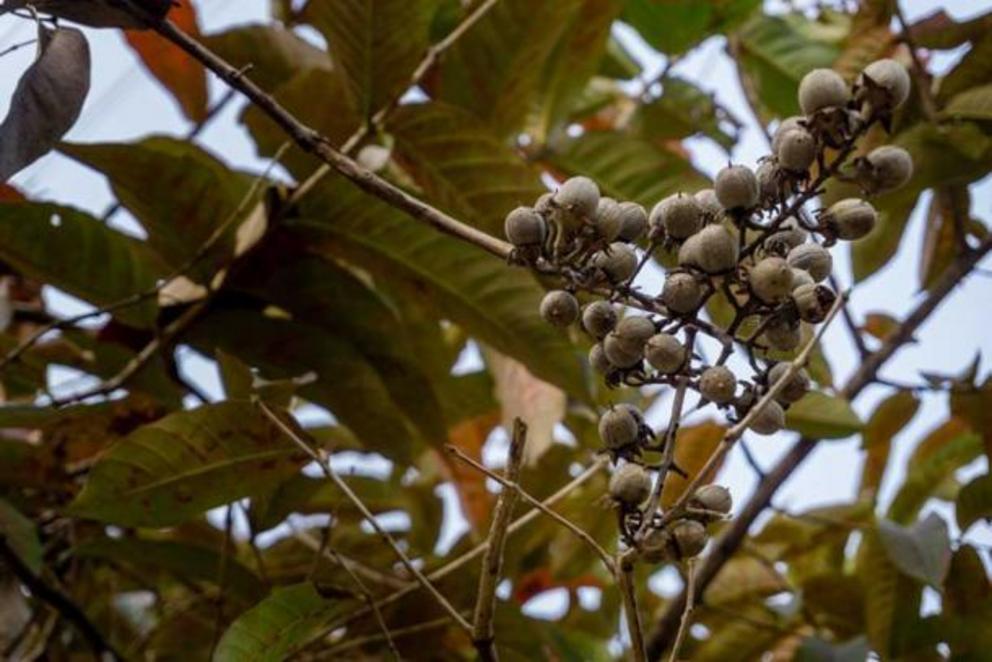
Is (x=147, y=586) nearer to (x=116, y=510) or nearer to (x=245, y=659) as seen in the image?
(x=116, y=510)

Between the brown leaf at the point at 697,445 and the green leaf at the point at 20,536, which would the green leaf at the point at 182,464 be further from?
the brown leaf at the point at 697,445

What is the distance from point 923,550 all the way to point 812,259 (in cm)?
48

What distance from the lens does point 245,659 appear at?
2.39 ft

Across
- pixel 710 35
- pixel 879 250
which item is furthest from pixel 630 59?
pixel 879 250

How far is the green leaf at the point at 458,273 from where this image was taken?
3.06 ft

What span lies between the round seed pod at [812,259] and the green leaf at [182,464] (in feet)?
1.27

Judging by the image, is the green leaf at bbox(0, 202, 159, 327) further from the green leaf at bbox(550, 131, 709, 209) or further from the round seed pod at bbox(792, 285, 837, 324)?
the round seed pod at bbox(792, 285, 837, 324)

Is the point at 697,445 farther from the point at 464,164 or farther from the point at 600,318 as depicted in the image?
the point at 600,318

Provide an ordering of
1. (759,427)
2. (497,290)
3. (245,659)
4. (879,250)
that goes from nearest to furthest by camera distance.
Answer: (759,427)
(245,659)
(497,290)
(879,250)

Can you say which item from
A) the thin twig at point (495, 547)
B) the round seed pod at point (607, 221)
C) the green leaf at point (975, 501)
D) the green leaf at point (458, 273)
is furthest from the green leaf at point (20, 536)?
the green leaf at point (975, 501)

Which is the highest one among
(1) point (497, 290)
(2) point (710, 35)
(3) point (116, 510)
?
(2) point (710, 35)

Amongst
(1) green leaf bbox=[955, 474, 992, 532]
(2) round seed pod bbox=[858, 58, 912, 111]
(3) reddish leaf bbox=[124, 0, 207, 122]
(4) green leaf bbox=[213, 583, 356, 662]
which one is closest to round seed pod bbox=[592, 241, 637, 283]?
(2) round seed pod bbox=[858, 58, 912, 111]

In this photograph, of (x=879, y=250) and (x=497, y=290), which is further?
Answer: (x=879, y=250)

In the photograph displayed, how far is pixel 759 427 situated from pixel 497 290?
0.43 meters
